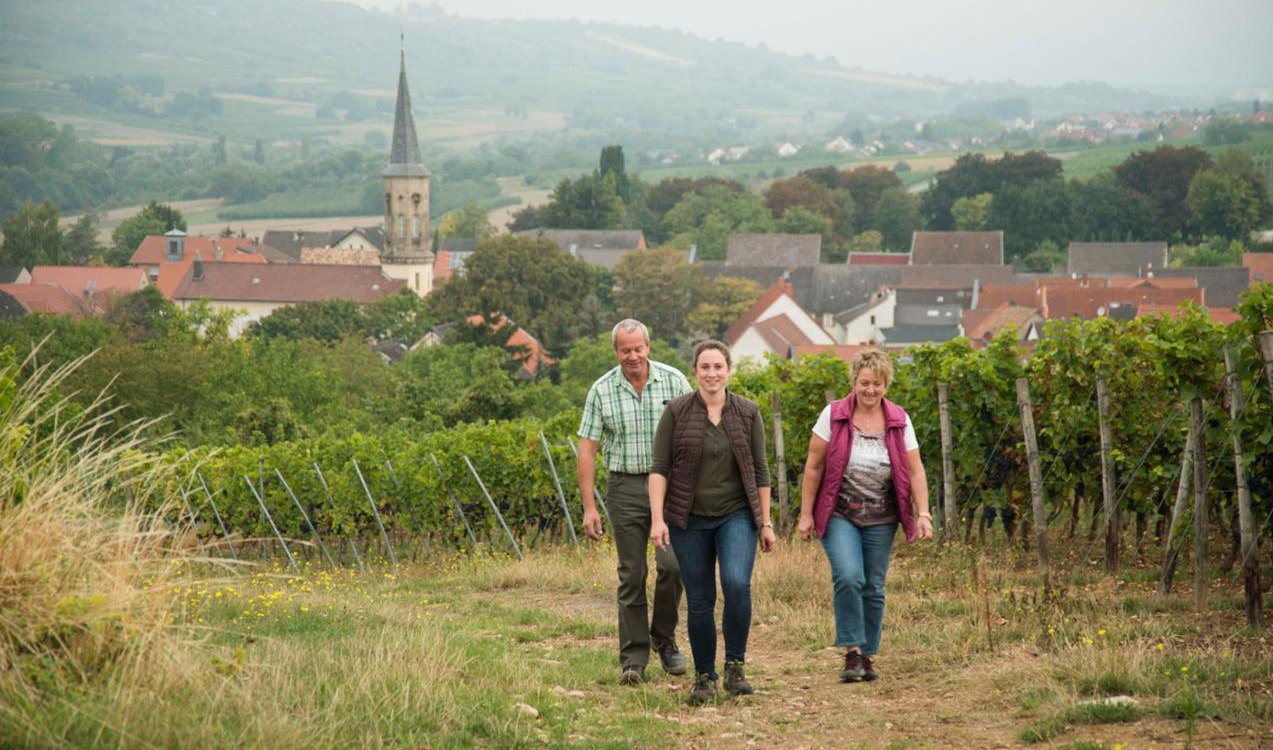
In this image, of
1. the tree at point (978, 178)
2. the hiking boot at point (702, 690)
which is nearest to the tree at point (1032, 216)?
the tree at point (978, 178)

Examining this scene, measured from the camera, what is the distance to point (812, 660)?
26.0 ft

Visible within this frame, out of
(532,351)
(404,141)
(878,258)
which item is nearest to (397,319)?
(532,351)

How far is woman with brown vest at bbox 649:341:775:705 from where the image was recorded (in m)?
6.87

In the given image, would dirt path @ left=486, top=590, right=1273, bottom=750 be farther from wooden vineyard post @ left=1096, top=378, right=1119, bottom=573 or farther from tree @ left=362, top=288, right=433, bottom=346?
tree @ left=362, top=288, right=433, bottom=346

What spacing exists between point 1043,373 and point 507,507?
8.02 m

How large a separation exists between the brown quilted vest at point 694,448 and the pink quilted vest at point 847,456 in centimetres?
41

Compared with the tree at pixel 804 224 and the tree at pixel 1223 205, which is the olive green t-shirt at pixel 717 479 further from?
the tree at pixel 804 224

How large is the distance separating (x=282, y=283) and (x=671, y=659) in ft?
354

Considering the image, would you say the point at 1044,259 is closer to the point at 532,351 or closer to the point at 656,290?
the point at 656,290

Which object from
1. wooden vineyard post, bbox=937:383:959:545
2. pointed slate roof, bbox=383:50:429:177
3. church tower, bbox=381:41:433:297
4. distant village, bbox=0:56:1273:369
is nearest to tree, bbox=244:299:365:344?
distant village, bbox=0:56:1273:369

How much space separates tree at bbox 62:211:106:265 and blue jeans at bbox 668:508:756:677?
139862 millimetres

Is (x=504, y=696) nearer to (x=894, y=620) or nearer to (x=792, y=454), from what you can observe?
(x=894, y=620)

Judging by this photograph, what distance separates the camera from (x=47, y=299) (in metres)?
93.9

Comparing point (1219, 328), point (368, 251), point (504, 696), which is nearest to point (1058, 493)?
point (1219, 328)
